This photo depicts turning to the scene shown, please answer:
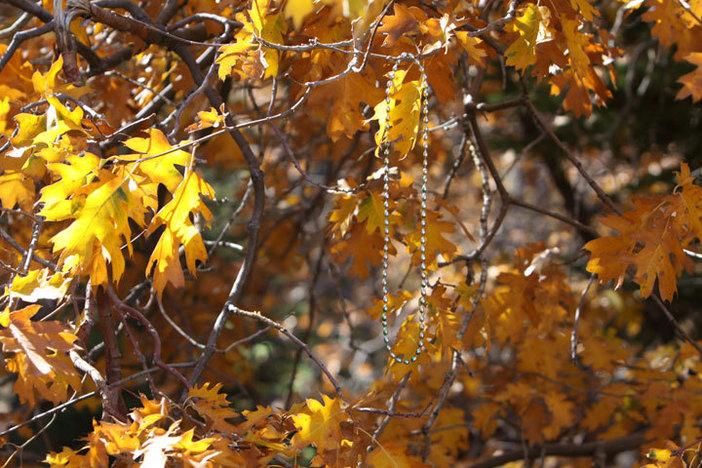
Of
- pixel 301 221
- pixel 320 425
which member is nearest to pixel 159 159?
pixel 320 425

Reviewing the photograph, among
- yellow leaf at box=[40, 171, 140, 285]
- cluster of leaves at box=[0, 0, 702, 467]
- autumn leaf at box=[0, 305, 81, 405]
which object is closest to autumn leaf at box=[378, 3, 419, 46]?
cluster of leaves at box=[0, 0, 702, 467]

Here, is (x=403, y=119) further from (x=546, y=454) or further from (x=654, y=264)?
(x=546, y=454)

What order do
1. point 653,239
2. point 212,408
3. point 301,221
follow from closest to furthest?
1. point 212,408
2. point 653,239
3. point 301,221

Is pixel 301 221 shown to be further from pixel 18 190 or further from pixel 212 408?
pixel 212 408

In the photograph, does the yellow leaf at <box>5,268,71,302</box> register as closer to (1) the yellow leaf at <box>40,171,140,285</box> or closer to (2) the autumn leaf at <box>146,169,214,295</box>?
(1) the yellow leaf at <box>40,171,140,285</box>

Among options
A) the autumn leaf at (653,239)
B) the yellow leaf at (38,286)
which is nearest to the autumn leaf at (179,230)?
the yellow leaf at (38,286)

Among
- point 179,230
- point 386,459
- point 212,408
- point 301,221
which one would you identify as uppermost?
point 179,230

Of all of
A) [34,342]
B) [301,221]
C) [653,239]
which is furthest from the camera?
[301,221]

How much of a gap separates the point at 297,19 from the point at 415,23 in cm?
82

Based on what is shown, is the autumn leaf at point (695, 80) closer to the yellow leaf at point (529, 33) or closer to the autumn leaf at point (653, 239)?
the autumn leaf at point (653, 239)

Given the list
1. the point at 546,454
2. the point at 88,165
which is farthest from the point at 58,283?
the point at 546,454

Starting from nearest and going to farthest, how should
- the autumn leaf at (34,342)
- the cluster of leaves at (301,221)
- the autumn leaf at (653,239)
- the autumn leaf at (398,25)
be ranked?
the autumn leaf at (34,342), the cluster of leaves at (301,221), the autumn leaf at (398,25), the autumn leaf at (653,239)

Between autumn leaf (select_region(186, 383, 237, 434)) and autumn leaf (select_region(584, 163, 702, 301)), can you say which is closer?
autumn leaf (select_region(186, 383, 237, 434))

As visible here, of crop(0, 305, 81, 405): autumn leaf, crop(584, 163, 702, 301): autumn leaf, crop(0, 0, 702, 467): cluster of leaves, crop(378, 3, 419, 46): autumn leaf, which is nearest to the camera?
crop(0, 305, 81, 405): autumn leaf
